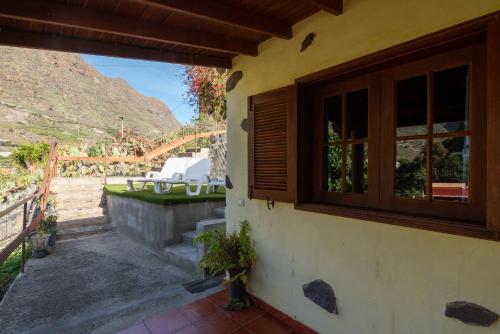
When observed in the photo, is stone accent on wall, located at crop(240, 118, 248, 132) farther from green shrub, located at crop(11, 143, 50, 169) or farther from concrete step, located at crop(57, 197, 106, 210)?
green shrub, located at crop(11, 143, 50, 169)

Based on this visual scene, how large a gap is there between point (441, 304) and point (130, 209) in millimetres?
5209

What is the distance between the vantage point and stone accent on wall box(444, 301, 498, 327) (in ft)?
4.18

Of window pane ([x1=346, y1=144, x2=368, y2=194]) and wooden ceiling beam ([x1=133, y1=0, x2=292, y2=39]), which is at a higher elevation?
wooden ceiling beam ([x1=133, y1=0, x2=292, y2=39])

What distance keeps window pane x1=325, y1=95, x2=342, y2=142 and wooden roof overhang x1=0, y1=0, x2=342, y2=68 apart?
627 millimetres

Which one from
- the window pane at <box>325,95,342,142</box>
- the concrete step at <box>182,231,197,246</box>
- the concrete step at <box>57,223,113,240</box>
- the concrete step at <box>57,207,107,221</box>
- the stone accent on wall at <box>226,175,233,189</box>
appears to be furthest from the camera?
the concrete step at <box>57,207,107,221</box>

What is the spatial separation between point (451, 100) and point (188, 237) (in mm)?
3783

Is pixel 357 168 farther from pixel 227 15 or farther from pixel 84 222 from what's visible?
pixel 84 222

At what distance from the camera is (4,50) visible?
29219 millimetres

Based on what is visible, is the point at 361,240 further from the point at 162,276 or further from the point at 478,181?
the point at 162,276

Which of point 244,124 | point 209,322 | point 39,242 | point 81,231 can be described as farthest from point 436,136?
point 81,231

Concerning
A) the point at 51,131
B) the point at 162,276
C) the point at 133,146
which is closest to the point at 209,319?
the point at 162,276

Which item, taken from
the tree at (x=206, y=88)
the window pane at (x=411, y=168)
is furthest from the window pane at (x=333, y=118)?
the tree at (x=206, y=88)

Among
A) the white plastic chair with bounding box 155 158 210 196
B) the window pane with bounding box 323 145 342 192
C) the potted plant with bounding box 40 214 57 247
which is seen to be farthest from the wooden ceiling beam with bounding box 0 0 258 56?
the potted plant with bounding box 40 214 57 247

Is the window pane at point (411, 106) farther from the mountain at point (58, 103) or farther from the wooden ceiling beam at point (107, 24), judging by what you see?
the mountain at point (58, 103)
